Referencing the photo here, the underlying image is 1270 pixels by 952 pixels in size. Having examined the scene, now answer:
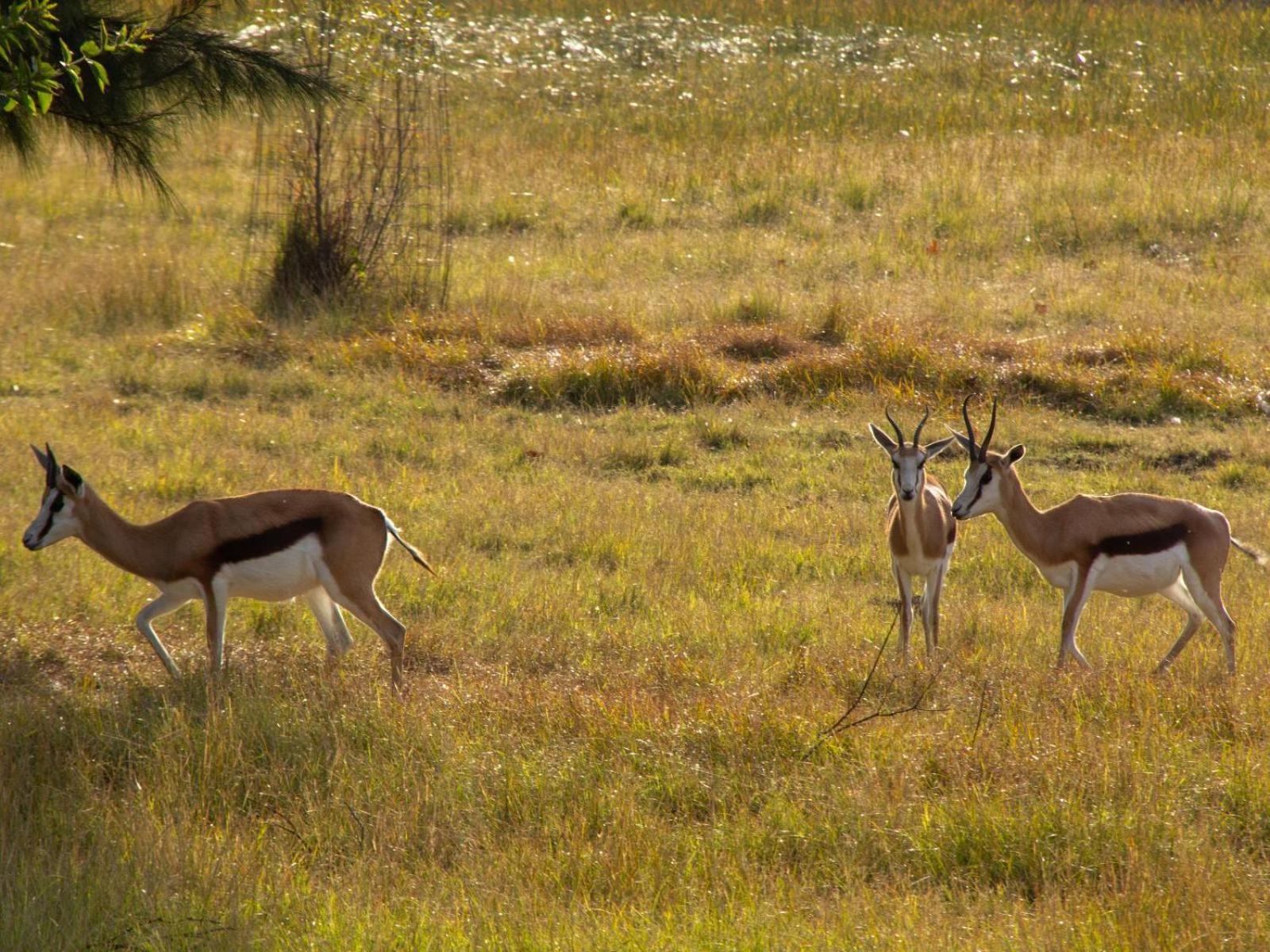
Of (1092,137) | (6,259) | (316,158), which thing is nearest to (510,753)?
(316,158)

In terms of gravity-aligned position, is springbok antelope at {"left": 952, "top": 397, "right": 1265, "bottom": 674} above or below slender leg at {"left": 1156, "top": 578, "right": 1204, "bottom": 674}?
above

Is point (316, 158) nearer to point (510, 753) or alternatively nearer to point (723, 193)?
point (723, 193)

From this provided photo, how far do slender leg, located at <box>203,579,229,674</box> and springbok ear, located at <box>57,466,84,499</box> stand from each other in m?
0.82

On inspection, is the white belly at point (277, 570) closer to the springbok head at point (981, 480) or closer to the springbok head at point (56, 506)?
the springbok head at point (56, 506)

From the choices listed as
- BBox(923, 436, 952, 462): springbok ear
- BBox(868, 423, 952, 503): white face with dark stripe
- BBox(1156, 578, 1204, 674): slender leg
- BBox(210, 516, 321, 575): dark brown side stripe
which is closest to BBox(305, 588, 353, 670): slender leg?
BBox(210, 516, 321, 575): dark brown side stripe

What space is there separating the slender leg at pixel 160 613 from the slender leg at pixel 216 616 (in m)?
0.18

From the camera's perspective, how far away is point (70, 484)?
24.1 ft

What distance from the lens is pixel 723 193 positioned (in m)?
20.4

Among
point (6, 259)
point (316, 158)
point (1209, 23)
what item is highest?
point (1209, 23)

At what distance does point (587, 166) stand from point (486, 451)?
36.5 feet

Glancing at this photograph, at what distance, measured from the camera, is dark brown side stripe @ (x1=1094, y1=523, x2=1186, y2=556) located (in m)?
7.78

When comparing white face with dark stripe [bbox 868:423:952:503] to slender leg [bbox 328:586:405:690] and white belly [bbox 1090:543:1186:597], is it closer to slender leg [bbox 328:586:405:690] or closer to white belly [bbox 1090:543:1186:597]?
white belly [bbox 1090:543:1186:597]

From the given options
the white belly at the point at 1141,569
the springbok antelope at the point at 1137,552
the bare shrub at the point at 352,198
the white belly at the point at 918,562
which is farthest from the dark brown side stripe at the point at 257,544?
the bare shrub at the point at 352,198

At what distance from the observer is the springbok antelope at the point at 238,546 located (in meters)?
7.21
